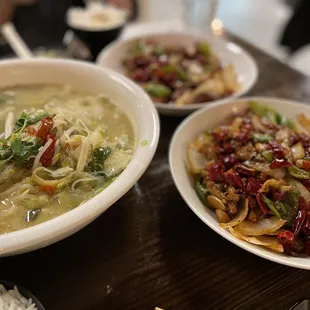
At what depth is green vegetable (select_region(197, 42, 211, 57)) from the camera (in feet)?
8.62

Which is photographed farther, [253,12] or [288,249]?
[253,12]

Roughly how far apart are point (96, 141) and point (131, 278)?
48 cm

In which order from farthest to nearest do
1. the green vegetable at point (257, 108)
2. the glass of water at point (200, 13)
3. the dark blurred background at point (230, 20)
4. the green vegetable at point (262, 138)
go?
1. the dark blurred background at point (230, 20)
2. the glass of water at point (200, 13)
3. the green vegetable at point (257, 108)
4. the green vegetable at point (262, 138)

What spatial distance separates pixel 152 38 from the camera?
275cm

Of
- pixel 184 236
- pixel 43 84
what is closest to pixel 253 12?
pixel 43 84

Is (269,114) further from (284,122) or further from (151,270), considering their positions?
(151,270)

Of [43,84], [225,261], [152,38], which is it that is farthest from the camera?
[152,38]

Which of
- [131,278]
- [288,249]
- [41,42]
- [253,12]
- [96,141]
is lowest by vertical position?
[253,12]

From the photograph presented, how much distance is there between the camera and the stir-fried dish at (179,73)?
220 cm

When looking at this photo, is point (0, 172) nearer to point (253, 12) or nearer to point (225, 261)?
point (225, 261)

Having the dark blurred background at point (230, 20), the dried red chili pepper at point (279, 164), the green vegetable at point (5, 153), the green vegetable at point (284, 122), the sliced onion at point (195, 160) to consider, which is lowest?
the dark blurred background at point (230, 20)

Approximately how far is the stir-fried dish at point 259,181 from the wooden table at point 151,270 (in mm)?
119

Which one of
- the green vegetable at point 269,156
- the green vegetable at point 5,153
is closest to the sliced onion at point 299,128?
the green vegetable at point 269,156

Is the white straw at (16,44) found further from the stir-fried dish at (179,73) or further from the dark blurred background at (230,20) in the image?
the stir-fried dish at (179,73)
